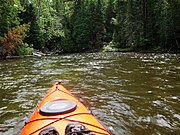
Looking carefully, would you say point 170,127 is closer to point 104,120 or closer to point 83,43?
point 104,120

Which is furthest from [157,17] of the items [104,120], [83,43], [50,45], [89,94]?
[104,120]

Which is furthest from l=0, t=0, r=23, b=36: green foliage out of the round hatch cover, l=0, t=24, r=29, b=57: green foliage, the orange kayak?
the orange kayak

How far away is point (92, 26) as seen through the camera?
145ft

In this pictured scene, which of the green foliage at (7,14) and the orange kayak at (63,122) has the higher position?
the green foliage at (7,14)

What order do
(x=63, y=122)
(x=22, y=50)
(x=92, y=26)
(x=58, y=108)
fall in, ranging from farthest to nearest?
(x=92, y=26) → (x=22, y=50) → (x=58, y=108) → (x=63, y=122)

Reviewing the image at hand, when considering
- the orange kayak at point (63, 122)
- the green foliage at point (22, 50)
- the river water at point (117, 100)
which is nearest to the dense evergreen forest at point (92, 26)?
the green foliage at point (22, 50)

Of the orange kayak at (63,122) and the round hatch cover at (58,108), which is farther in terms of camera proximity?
the round hatch cover at (58,108)

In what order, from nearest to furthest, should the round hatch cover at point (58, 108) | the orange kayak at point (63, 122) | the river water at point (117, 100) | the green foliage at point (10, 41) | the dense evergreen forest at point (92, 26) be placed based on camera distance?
the orange kayak at point (63, 122) → the round hatch cover at point (58, 108) → the river water at point (117, 100) → the green foliage at point (10, 41) → the dense evergreen forest at point (92, 26)

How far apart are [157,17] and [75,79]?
916 inches

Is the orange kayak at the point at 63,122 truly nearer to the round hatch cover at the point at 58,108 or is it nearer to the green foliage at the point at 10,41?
the round hatch cover at the point at 58,108

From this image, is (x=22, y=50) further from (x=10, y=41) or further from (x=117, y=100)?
(x=117, y=100)

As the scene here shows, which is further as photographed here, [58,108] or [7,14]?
[7,14]

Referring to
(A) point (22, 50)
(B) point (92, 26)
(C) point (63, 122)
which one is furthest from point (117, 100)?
(B) point (92, 26)

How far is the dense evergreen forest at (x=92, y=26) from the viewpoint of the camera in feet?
87.0
